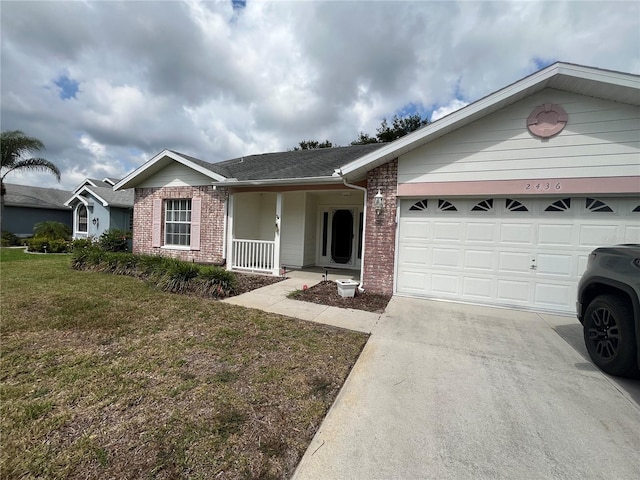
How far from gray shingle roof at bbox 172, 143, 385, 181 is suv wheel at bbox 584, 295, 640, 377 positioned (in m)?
6.16

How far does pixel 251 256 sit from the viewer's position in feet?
31.0

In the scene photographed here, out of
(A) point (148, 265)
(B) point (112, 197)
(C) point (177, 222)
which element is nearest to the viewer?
(A) point (148, 265)

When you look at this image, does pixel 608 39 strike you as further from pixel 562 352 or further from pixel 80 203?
pixel 80 203

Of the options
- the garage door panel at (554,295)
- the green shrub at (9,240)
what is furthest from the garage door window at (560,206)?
the green shrub at (9,240)

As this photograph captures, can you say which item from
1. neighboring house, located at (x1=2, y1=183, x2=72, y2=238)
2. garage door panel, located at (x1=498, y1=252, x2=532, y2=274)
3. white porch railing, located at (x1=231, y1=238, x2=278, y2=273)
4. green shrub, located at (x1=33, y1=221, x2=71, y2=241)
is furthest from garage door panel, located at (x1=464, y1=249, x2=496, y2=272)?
neighboring house, located at (x1=2, y1=183, x2=72, y2=238)

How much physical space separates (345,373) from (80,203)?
20.3 meters

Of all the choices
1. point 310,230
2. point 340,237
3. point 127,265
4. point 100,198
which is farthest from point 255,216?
point 100,198

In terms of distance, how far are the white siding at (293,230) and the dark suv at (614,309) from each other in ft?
26.1

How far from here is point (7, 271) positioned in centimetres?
866

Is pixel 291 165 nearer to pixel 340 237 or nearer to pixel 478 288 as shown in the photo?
pixel 340 237

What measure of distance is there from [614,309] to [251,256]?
837 centimetres

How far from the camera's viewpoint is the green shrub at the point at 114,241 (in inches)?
476

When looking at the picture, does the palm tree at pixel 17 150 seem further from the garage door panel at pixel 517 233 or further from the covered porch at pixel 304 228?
the garage door panel at pixel 517 233

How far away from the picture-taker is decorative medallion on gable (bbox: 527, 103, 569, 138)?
5.63 metres
